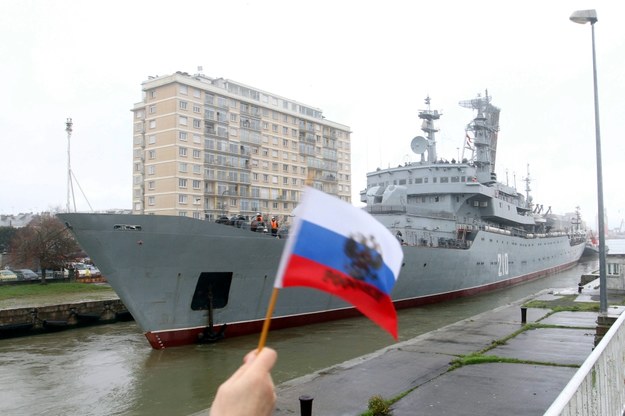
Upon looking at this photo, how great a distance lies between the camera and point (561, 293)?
18859 millimetres

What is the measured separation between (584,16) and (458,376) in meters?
7.15

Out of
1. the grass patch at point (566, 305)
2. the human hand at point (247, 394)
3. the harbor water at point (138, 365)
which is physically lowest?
the harbor water at point (138, 365)

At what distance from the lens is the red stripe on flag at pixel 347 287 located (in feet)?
8.25

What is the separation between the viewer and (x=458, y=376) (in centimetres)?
739

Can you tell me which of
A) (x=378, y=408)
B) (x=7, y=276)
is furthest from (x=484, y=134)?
(x=7, y=276)

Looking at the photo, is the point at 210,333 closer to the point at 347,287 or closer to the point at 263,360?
the point at 347,287

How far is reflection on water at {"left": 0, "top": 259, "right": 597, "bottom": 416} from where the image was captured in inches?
351

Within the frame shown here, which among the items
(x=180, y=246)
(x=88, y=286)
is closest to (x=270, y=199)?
(x=88, y=286)

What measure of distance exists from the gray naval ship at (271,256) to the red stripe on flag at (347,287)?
10.1 metres

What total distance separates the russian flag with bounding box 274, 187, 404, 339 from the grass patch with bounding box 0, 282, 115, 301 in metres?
25.0

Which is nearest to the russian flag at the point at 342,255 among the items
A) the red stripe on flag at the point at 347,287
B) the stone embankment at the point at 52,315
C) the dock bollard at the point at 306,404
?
the red stripe on flag at the point at 347,287

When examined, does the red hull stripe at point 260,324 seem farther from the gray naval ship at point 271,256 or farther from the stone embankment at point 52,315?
the stone embankment at point 52,315

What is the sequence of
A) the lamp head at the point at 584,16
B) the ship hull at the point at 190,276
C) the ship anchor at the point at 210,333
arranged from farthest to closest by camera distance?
the ship anchor at the point at 210,333
the ship hull at the point at 190,276
the lamp head at the point at 584,16

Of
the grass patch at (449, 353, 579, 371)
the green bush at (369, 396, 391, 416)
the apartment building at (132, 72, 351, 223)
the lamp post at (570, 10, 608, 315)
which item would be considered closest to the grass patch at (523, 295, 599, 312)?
the lamp post at (570, 10, 608, 315)
